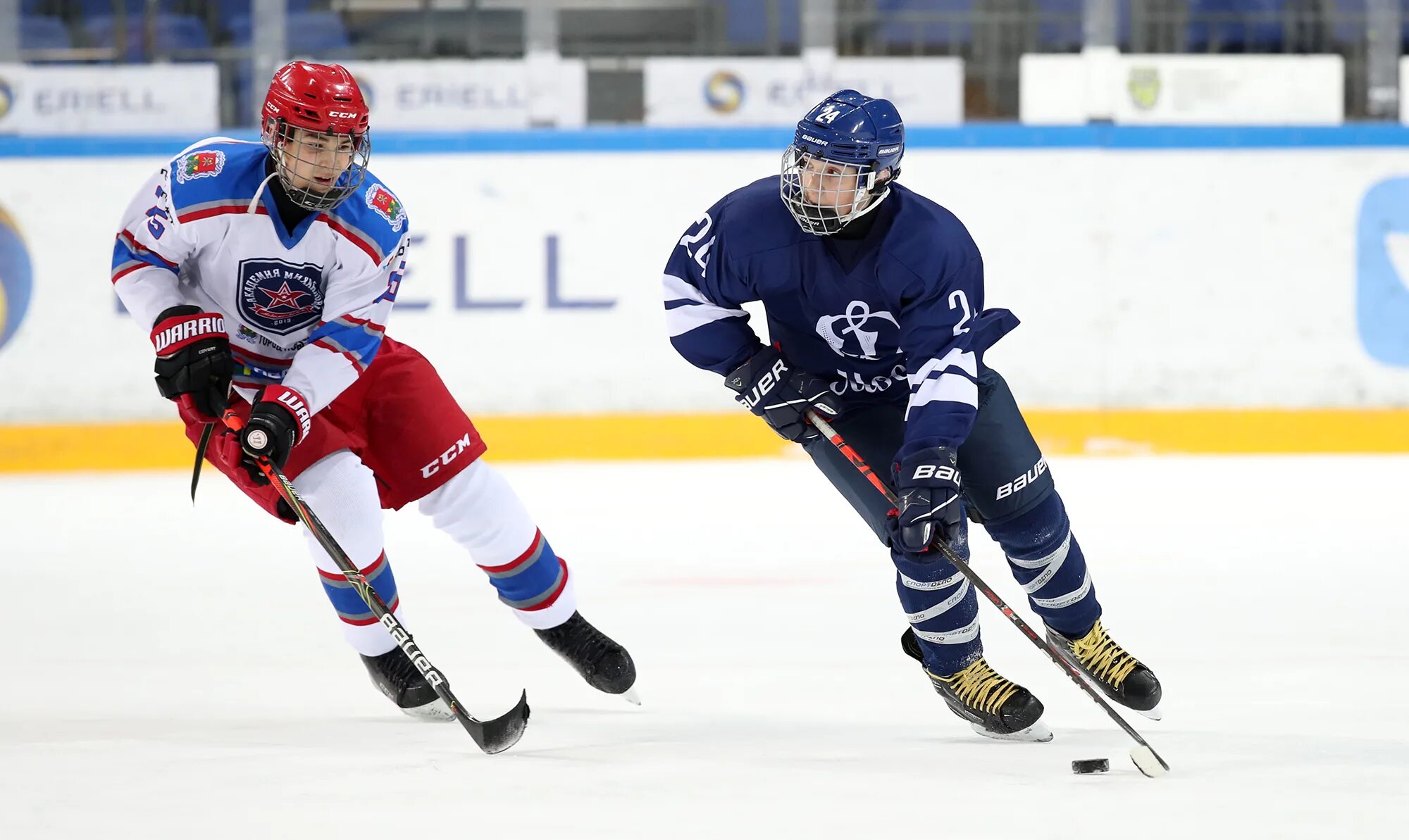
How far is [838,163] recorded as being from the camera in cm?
257

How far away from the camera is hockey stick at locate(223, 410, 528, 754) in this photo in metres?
2.61

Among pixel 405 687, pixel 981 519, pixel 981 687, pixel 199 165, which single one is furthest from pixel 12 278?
pixel 981 687

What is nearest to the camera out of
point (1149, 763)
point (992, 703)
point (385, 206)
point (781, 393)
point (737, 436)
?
point (1149, 763)

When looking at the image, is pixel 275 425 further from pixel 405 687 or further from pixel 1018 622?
pixel 1018 622

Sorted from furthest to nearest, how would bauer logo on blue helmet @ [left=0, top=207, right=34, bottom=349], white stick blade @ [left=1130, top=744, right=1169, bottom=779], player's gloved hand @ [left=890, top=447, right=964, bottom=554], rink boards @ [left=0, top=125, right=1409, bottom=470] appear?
rink boards @ [left=0, top=125, right=1409, bottom=470]
bauer logo on blue helmet @ [left=0, top=207, right=34, bottom=349]
player's gloved hand @ [left=890, top=447, right=964, bottom=554]
white stick blade @ [left=1130, top=744, right=1169, bottom=779]

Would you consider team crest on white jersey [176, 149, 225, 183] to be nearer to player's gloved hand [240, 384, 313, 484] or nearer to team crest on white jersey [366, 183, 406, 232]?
team crest on white jersey [366, 183, 406, 232]

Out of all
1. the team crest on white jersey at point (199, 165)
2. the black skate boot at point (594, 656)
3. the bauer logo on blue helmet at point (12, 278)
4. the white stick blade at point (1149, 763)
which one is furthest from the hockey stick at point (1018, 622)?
the bauer logo on blue helmet at point (12, 278)

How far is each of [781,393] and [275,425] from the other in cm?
85

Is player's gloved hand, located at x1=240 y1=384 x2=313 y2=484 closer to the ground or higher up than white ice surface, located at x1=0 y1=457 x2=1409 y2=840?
higher up

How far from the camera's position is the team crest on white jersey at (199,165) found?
2.79 meters

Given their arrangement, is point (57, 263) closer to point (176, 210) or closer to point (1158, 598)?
point (176, 210)

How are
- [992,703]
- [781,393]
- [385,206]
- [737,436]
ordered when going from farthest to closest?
[737,436], [385,206], [781,393], [992,703]

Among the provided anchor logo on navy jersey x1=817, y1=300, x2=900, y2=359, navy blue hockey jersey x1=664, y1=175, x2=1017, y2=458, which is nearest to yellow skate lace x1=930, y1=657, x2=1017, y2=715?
navy blue hockey jersey x1=664, y1=175, x2=1017, y2=458

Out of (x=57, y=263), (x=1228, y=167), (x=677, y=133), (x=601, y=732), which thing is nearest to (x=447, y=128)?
(x=677, y=133)
